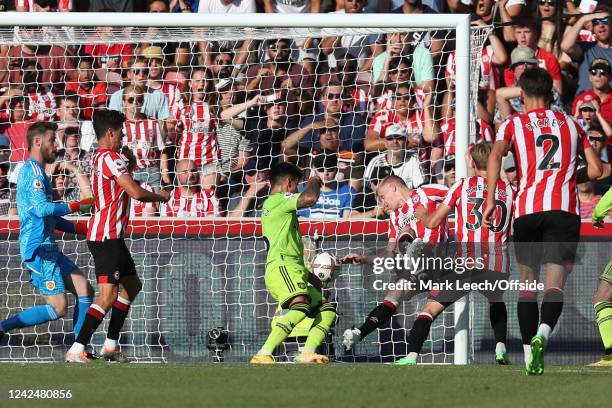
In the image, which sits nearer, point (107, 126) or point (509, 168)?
point (107, 126)

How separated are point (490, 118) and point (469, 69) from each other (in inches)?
96.0

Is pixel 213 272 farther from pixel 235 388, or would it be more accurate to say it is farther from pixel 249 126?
pixel 235 388

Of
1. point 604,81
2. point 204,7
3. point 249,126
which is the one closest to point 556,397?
point 249,126

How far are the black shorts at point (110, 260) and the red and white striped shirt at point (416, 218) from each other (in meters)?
2.40

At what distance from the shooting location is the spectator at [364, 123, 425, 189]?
11625mm

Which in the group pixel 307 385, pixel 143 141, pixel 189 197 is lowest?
pixel 307 385

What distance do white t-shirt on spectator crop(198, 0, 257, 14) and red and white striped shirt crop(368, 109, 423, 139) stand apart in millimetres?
3097

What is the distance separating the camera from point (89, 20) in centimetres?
1023

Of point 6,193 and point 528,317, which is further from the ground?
A: point 6,193

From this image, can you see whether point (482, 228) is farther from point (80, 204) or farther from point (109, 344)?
point (80, 204)

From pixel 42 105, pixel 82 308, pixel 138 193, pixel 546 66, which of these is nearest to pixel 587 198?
pixel 546 66

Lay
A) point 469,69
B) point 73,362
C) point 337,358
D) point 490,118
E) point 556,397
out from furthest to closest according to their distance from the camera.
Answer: point 490,118 → point 337,358 → point 469,69 → point 73,362 → point 556,397

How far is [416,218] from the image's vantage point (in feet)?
32.5

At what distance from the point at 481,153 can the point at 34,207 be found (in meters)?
3.71
